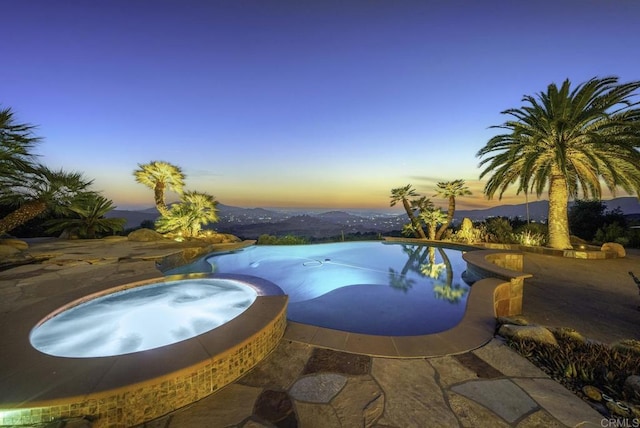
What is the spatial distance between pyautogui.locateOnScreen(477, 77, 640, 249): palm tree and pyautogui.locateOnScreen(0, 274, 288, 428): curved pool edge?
414 inches

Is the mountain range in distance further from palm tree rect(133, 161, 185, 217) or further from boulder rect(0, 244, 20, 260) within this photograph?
boulder rect(0, 244, 20, 260)

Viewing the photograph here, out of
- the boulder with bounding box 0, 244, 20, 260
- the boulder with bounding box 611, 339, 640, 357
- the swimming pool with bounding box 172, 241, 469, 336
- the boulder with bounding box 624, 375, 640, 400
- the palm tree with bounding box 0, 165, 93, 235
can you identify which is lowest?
the swimming pool with bounding box 172, 241, 469, 336

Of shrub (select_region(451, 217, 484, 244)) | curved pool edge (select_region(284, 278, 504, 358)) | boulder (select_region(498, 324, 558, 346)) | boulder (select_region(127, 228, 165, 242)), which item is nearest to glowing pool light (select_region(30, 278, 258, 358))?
curved pool edge (select_region(284, 278, 504, 358))

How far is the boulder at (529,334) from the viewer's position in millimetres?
2678

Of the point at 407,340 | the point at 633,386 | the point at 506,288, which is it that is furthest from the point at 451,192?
the point at 633,386

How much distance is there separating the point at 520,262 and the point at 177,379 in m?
8.58

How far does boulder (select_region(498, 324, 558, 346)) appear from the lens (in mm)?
2678

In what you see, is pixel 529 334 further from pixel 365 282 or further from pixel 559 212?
pixel 559 212

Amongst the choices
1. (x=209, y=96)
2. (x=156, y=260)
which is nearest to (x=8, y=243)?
(x=156, y=260)

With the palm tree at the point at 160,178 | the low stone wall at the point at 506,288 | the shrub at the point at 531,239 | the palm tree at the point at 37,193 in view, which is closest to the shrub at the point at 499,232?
the shrub at the point at 531,239

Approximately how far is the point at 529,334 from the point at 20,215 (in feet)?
41.9

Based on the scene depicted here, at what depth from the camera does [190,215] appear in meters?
11.0

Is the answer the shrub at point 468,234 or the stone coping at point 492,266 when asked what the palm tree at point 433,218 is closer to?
the shrub at point 468,234

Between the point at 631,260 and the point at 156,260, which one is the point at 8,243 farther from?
the point at 631,260
